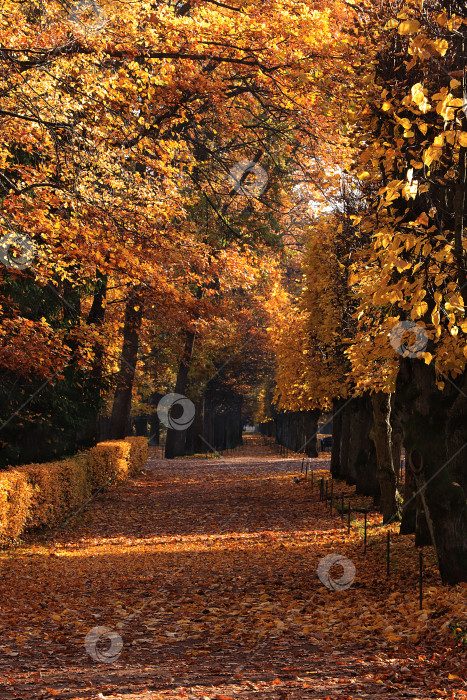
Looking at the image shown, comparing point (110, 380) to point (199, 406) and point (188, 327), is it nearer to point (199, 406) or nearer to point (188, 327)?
point (188, 327)

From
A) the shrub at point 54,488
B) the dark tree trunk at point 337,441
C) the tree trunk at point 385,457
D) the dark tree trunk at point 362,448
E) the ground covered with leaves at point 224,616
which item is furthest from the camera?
the dark tree trunk at point 337,441

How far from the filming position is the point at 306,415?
130 feet

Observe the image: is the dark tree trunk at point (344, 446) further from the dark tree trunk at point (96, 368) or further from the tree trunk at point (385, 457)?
the dark tree trunk at point (96, 368)

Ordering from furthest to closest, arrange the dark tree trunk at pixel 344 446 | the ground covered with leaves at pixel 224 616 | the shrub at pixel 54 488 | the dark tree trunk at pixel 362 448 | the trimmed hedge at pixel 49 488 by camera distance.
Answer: the dark tree trunk at pixel 344 446
the dark tree trunk at pixel 362 448
the shrub at pixel 54 488
the trimmed hedge at pixel 49 488
the ground covered with leaves at pixel 224 616

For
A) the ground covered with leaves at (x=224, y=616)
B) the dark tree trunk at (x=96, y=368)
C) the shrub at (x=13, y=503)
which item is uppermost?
the dark tree trunk at (x=96, y=368)

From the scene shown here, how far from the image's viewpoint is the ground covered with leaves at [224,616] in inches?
230

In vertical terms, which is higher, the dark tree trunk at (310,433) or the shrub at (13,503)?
A: the dark tree trunk at (310,433)

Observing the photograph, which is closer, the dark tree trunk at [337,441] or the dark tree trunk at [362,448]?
the dark tree trunk at [362,448]

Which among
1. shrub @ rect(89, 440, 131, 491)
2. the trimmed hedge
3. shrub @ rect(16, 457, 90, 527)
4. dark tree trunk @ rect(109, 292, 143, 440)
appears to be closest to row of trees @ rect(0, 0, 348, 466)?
shrub @ rect(16, 457, 90, 527)

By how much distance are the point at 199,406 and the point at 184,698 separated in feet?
127

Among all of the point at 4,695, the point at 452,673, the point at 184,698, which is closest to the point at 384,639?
the point at 452,673

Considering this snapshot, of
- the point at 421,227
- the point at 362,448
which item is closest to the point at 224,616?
the point at 421,227

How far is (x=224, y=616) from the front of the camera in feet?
28.3

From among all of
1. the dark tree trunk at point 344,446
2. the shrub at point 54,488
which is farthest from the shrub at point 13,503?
the dark tree trunk at point 344,446
